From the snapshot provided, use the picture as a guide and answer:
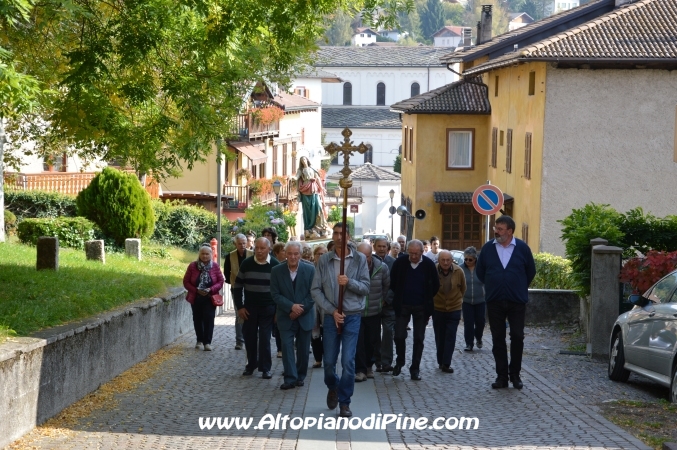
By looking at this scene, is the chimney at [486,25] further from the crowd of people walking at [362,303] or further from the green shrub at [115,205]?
the crowd of people walking at [362,303]

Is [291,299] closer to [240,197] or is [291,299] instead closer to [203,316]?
[203,316]

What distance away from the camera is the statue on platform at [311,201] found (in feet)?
118

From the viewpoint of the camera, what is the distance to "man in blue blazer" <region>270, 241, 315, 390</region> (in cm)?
1230

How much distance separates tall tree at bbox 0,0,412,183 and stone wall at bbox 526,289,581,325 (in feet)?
25.4

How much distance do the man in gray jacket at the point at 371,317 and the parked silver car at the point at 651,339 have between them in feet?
9.79

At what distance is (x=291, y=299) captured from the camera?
40.6ft

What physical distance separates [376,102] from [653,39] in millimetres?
75789

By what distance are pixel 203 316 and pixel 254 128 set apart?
4390cm

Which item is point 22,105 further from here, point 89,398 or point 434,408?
point 434,408

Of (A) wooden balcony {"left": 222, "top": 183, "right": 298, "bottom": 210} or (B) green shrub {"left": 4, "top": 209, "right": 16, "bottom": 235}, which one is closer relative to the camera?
(B) green shrub {"left": 4, "top": 209, "right": 16, "bottom": 235}

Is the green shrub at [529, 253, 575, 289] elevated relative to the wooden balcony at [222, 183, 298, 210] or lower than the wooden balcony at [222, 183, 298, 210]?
lower

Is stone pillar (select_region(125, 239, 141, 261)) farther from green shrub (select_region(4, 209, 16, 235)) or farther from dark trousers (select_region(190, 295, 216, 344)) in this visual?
dark trousers (select_region(190, 295, 216, 344))

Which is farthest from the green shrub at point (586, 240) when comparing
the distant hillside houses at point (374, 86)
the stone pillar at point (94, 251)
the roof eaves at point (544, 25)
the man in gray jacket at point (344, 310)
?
the distant hillside houses at point (374, 86)

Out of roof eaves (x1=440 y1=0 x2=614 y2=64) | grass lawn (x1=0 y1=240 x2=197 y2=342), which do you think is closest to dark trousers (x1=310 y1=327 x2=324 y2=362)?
grass lawn (x1=0 y1=240 x2=197 y2=342)
